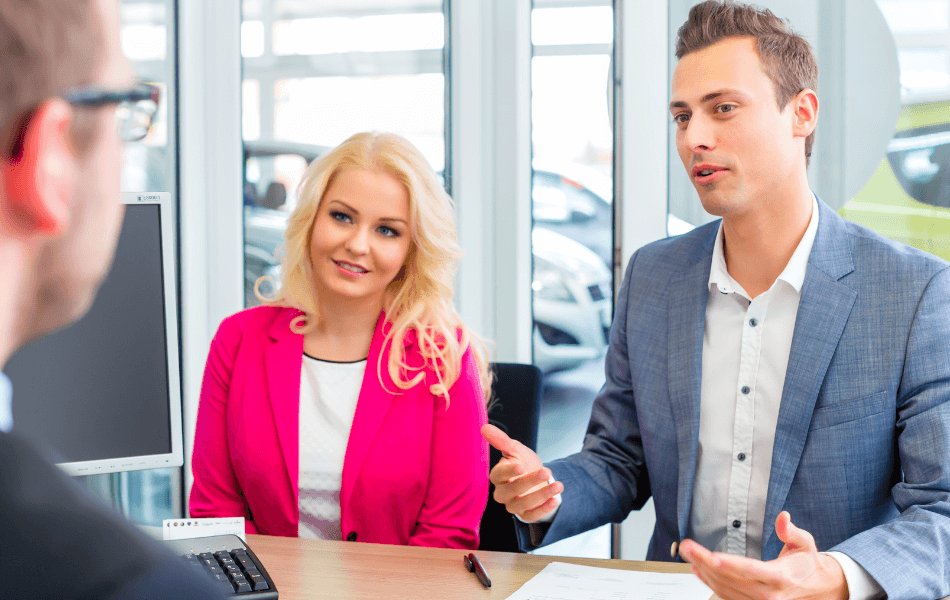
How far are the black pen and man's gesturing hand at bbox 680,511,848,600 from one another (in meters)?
0.32

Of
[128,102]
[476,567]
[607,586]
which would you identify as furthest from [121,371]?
[128,102]

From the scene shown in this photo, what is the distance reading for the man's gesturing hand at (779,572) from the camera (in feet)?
3.35

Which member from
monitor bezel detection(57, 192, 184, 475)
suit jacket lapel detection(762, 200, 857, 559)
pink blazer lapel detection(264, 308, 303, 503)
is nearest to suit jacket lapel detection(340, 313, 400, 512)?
pink blazer lapel detection(264, 308, 303, 503)

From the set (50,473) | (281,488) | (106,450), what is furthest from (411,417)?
(50,473)

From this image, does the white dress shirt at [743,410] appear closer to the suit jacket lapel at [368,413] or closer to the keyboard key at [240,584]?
the suit jacket lapel at [368,413]

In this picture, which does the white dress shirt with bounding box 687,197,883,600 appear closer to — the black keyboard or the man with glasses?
the black keyboard

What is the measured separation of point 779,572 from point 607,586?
26 cm

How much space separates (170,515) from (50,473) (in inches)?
114

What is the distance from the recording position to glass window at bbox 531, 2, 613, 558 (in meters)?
2.61

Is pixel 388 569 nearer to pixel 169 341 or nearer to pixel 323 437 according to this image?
pixel 323 437

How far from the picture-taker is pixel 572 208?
8.73 ft

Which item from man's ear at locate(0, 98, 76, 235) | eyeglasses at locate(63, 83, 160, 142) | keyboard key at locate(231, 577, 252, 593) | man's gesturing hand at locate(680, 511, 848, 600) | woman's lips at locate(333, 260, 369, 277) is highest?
eyeglasses at locate(63, 83, 160, 142)

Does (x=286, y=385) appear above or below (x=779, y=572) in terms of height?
above

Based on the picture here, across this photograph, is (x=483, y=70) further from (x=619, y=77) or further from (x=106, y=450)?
(x=106, y=450)
